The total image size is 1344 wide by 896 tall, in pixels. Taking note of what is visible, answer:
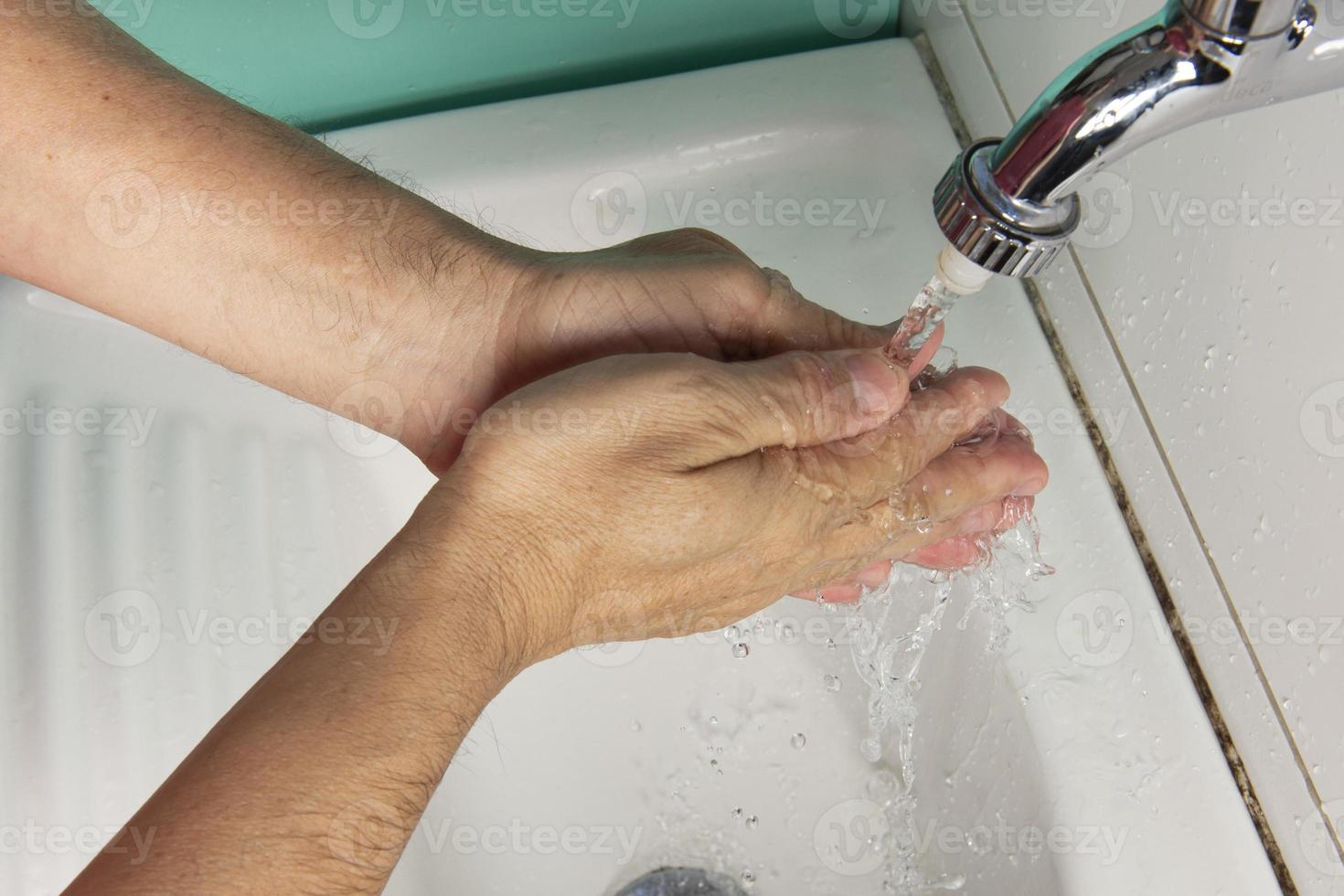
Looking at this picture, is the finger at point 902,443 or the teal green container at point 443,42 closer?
the finger at point 902,443

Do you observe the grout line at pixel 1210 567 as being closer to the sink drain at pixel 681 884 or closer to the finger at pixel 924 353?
the finger at pixel 924 353

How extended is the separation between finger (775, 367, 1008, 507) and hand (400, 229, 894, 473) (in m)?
0.05

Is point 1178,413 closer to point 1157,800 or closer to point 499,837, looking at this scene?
point 1157,800

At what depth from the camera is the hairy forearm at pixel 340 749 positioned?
1.28ft

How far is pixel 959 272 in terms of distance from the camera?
16.0 inches

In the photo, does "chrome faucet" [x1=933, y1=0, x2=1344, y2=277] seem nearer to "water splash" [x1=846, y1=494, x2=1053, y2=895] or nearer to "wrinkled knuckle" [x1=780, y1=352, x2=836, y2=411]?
"wrinkled knuckle" [x1=780, y1=352, x2=836, y2=411]

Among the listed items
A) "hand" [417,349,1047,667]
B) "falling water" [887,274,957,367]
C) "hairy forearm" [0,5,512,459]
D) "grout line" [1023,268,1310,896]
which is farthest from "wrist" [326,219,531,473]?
"grout line" [1023,268,1310,896]

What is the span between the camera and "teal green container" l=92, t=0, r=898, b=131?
30.6 inches

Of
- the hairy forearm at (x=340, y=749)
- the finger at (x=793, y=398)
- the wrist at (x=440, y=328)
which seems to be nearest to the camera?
the hairy forearm at (x=340, y=749)

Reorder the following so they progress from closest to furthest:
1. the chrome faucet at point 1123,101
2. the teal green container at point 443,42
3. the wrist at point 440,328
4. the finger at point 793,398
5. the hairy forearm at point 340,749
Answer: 1. the chrome faucet at point 1123,101
2. the hairy forearm at point 340,749
3. the finger at point 793,398
4. the wrist at point 440,328
5. the teal green container at point 443,42

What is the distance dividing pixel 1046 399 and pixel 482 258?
343mm

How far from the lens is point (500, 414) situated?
0.50 meters

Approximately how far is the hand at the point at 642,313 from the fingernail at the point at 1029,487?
0.11 meters

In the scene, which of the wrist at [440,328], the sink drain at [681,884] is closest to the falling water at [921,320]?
the wrist at [440,328]
